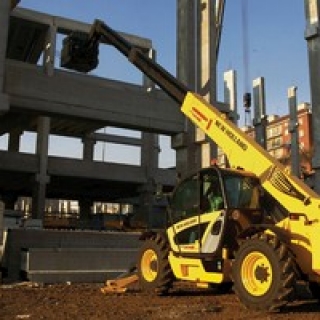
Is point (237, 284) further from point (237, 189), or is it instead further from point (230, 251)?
point (237, 189)

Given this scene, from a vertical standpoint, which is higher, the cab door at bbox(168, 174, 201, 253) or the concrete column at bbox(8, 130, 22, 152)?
the concrete column at bbox(8, 130, 22, 152)

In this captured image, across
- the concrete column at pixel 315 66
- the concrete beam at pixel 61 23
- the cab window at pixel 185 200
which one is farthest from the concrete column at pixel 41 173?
the cab window at pixel 185 200

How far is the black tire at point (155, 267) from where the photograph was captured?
414 inches

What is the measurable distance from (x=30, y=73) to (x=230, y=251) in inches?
463

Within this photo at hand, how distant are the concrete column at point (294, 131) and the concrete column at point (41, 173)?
17717mm

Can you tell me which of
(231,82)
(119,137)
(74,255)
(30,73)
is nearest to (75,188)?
(119,137)

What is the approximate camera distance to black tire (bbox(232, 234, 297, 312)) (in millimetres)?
7887

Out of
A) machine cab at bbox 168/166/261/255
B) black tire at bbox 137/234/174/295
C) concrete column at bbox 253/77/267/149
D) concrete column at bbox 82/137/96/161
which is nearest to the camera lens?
machine cab at bbox 168/166/261/255

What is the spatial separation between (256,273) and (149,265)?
3.28 m

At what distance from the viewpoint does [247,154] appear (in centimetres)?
979

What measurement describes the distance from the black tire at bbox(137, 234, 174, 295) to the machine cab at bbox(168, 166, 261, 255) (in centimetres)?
54

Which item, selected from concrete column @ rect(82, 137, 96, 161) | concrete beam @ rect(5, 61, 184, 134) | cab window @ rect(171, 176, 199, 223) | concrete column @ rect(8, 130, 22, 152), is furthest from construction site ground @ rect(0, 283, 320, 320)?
concrete column @ rect(82, 137, 96, 161)

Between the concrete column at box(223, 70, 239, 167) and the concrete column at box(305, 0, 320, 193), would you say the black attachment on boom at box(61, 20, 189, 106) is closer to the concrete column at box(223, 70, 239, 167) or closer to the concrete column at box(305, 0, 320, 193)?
the concrete column at box(305, 0, 320, 193)

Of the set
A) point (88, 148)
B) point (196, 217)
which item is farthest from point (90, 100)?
point (88, 148)
